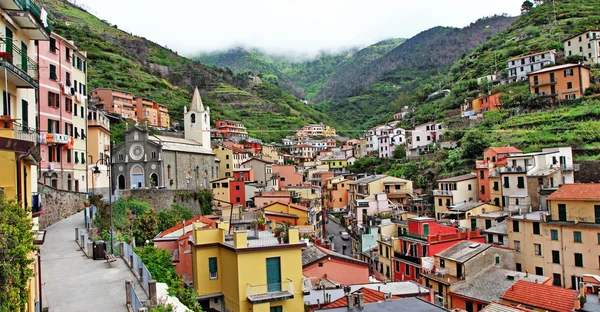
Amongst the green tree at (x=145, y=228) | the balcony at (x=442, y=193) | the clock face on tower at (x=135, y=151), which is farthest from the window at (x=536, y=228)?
the clock face on tower at (x=135, y=151)

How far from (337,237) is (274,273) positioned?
34257mm

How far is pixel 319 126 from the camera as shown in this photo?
5172 inches

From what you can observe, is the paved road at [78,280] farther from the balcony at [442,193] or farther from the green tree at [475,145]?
Result: the green tree at [475,145]

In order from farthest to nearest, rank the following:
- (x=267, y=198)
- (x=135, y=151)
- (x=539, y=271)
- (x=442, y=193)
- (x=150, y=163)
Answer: (x=135, y=151), (x=150, y=163), (x=267, y=198), (x=442, y=193), (x=539, y=271)

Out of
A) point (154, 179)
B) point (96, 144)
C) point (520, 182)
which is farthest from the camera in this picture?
point (154, 179)

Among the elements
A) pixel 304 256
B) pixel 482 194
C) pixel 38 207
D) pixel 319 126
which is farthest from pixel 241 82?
pixel 38 207

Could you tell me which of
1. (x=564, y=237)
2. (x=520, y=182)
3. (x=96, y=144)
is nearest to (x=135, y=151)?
(x=96, y=144)

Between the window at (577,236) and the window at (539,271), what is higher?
the window at (577,236)

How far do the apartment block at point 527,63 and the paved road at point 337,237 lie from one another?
4541 cm

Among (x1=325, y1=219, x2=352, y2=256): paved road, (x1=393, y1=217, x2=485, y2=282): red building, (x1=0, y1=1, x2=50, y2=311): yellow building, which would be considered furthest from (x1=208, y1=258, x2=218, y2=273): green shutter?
(x1=325, y1=219, x2=352, y2=256): paved road

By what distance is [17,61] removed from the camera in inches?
461

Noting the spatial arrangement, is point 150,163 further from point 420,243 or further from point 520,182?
point 520,182

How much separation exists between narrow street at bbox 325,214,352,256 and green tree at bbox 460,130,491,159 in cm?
1905

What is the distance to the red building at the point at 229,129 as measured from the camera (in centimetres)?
10381
